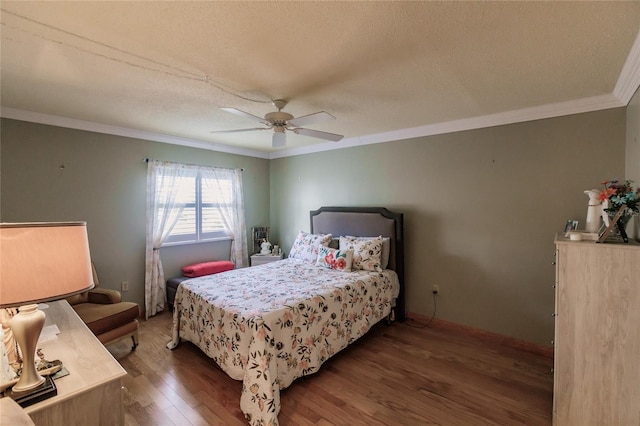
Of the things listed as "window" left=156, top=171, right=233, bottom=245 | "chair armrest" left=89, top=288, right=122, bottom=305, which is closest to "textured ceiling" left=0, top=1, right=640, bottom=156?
"window" left=156, top=171, right=233, bottom=245

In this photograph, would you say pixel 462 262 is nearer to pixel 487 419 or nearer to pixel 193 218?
pixel 487 419

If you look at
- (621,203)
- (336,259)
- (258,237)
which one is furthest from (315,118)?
(258,237)

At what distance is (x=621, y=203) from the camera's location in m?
1.75

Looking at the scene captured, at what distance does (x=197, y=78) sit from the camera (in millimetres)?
2191

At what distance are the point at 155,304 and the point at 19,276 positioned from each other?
320 cm

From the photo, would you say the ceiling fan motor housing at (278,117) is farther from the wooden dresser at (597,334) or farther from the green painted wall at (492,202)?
the wooden dresser at (597,334)

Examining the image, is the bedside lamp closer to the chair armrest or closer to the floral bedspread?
the floral bedspread

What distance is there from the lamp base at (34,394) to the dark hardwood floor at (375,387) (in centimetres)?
108

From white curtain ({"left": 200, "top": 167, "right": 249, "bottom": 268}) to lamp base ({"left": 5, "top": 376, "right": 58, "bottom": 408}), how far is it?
3.60 metres

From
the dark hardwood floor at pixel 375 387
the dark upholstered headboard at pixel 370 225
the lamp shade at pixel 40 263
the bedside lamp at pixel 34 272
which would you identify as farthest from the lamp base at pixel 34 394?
the dark upholstered headboard at pixel 370 225

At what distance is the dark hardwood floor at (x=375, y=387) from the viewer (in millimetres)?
2029

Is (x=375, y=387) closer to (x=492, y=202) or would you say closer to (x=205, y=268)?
(x=492, y=202)

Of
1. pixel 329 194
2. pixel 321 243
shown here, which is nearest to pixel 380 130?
pixel 329 194

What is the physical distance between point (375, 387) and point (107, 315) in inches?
98.9
